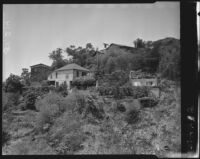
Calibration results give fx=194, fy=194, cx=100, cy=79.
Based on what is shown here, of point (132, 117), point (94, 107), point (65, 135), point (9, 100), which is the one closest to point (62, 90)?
point (94, 107)

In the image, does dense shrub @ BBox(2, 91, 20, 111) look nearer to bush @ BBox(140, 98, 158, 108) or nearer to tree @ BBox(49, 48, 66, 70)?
tree @ BBox(49, 48, 66, 70)

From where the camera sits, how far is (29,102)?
139 inches

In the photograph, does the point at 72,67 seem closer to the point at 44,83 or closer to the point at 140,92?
the point at 44,83

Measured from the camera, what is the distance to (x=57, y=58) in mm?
3570

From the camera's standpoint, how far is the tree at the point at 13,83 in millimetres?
3514

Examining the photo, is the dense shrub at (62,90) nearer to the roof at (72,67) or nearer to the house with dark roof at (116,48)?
the roof at (72,67)

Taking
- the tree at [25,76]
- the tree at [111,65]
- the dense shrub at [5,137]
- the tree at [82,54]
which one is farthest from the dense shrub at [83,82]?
the dense shrub at [5,137]

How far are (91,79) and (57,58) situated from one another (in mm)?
737

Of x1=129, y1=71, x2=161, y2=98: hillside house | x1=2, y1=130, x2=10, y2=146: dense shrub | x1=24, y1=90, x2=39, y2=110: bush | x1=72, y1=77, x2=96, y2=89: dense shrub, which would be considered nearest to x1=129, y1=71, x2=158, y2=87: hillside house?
x1=129, y1=71, x2=161, y2=98: hillside house

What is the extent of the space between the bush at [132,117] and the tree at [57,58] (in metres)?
1.54

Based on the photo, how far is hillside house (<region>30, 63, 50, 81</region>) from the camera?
3557mm

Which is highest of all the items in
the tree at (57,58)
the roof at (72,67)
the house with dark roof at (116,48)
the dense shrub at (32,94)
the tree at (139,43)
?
the tree at (139,43)

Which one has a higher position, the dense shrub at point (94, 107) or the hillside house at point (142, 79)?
the hillside house at point (142, 79)

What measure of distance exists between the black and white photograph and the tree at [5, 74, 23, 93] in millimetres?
17
